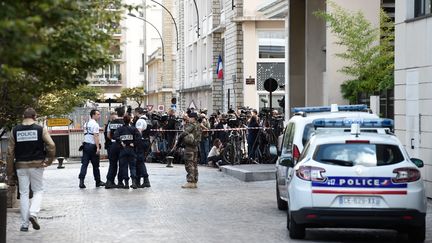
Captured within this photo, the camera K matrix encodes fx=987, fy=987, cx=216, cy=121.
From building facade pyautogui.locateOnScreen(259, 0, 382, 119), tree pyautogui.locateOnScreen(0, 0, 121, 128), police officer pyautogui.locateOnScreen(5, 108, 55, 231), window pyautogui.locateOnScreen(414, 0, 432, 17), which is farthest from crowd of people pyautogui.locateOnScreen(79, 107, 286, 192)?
tree pyautogui.locateOnScreen(0, 0, 121, 128)

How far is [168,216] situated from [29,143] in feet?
10.8

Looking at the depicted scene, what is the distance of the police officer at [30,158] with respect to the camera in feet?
47.1

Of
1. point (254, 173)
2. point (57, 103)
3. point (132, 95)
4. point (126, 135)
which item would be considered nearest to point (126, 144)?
point (126, 135)

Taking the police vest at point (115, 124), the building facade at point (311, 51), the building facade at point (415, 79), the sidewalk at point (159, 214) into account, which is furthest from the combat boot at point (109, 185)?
the building facade at point (311, 51)

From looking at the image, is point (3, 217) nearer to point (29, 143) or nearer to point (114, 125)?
point (29, 143)

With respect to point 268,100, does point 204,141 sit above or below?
below

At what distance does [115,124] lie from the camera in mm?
23703

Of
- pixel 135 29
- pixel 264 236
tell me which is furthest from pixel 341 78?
pixel 135 29

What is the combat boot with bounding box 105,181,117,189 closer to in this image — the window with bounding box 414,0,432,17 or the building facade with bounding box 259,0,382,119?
the window with bounding box 414,0,432,17

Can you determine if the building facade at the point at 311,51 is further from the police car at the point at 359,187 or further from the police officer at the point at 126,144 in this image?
the police car at the point at 359,187

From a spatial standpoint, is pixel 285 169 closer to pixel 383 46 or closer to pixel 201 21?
pixel 383 46

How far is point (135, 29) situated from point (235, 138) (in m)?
76.7

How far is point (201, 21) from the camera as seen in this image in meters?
62.0

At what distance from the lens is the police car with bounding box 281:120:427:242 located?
12492 mm
